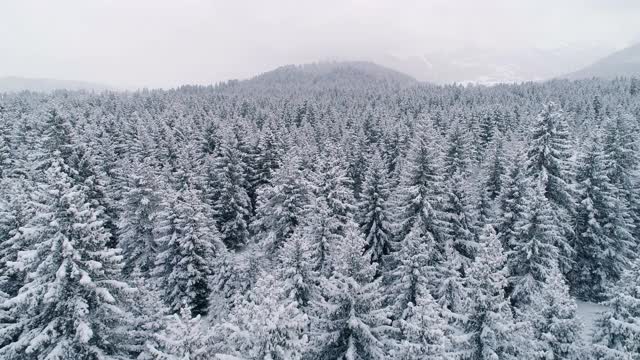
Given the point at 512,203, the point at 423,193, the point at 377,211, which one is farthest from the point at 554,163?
the point at 377,211

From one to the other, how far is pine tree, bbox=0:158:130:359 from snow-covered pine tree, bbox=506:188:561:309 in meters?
22.3

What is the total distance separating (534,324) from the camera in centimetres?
1791

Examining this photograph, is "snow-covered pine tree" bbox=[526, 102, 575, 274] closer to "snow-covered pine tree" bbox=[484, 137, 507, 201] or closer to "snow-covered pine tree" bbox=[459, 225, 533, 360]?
"snow-covered pine tree" bbox=[484, 137, 507, 201]

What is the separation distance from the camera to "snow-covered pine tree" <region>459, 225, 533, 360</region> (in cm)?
1563

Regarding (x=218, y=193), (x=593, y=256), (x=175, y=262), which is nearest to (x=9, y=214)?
(x=175, y=262)

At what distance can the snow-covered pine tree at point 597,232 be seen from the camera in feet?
107

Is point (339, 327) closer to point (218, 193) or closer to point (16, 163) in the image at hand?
point (218, 193)

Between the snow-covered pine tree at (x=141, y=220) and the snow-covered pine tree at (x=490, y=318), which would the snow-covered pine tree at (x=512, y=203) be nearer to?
the snow-covered pine tree at (x=490, y=318)

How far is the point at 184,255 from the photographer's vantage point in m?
30.4

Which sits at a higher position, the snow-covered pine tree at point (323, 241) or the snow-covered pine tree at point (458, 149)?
the snow-covered pine tree at point (458, 149)

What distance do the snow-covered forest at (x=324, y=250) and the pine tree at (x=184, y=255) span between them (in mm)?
150

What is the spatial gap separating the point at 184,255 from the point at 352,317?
61.0ft

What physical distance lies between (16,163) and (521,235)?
50352 millimetres

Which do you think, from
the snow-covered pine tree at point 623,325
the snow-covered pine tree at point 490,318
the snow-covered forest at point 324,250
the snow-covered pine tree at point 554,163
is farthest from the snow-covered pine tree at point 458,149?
the snow-covered pine tree at point 490,318
